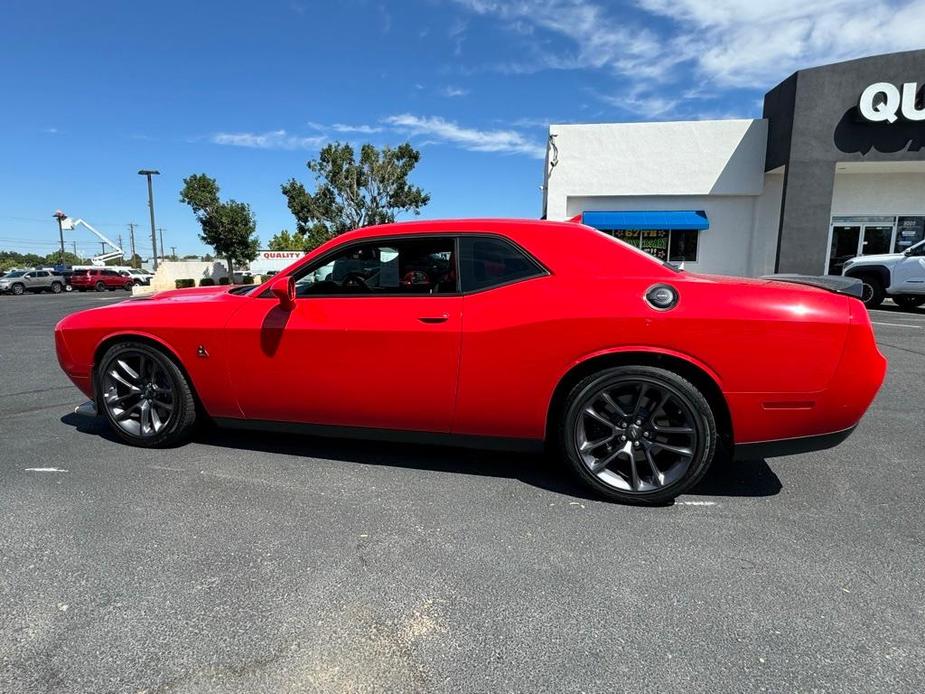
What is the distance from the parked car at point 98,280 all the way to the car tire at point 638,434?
40.3m

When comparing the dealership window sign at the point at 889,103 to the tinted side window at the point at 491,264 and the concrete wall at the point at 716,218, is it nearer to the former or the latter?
the concrete wall at the point at 716,218

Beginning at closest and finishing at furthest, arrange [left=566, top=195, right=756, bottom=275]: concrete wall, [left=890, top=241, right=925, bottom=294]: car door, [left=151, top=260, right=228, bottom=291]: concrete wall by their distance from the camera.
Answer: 1. [left=890, top=241, right=925, bottom=294]: car door
2. [left=566, top=195, right=756, bottom=275]: concrete wall
3. [left=151, top=260, right=228, bottom=291]: concrete wall

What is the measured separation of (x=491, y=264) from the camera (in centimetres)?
318

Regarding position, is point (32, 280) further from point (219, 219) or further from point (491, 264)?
point (491, 264)

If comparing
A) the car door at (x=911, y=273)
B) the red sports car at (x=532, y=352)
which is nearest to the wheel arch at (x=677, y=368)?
the red sports car at (x=532, y=352)

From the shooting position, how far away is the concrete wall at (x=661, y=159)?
19.5 m

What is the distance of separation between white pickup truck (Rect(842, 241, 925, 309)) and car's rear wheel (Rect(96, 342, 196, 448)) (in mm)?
14220

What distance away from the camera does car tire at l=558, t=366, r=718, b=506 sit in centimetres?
287

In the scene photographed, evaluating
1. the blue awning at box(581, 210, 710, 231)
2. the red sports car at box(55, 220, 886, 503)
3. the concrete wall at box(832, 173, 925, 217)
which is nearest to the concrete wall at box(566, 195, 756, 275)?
the blue awning at box(581, 210, 710, 231)

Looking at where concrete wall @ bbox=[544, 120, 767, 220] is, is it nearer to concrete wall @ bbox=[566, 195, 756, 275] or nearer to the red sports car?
concrete wall @ bbox=[566, 195, 756, 275]

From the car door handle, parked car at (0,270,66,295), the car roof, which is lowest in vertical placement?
parked car at (0,270,66,295)

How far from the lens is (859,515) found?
2.89m

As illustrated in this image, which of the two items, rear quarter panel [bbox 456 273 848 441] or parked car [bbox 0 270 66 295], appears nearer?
rear quarter panel [bbox 456 273 848 441]

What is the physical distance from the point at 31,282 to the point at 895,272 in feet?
138
